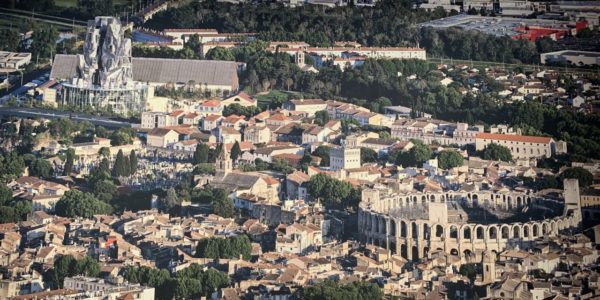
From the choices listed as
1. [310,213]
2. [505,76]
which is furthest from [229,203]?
[505,76]

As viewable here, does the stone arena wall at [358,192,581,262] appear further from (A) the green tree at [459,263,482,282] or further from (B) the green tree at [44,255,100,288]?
(B) the green tree at [44,255,100,288]

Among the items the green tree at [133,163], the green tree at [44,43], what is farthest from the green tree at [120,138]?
the green tree at [44,43]

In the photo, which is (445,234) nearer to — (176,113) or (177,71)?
(176,113)

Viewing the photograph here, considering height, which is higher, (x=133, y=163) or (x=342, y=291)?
(x=342, y=291)

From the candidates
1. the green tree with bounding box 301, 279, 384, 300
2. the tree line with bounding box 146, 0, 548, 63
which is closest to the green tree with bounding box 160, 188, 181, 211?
the green tree with bounding box 301, 279, 384, 300

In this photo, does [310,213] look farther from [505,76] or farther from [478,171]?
[505,76]

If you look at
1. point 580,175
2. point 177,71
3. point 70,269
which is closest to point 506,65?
point 177,71
